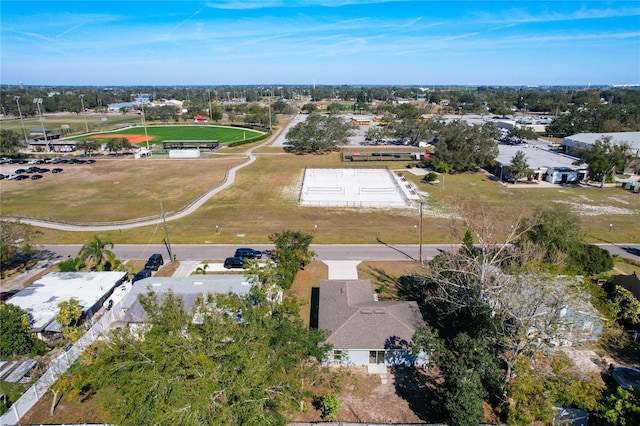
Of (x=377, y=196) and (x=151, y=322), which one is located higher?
(x=151, y=322)

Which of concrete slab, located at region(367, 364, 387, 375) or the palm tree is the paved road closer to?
the palm tree

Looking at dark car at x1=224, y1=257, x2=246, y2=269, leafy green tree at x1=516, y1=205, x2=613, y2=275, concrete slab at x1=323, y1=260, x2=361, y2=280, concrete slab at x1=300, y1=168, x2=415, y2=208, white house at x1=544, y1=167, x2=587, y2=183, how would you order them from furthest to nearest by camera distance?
1. white house at x1=544, y1=167, x2=587, y2=183
2. concrete slab at x1=300, y1=168, x2=415, y2=208
3. dark car at x1=224, y1=257, x2=246, y2=269
4. concrete slab at x1=323, y1=260, x2=361, y2=280
5. leafy green tree at x1=516, y1=205, x2=613, y2=275

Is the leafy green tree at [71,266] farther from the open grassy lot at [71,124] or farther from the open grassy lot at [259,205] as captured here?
the open grassy lot at [71,124]

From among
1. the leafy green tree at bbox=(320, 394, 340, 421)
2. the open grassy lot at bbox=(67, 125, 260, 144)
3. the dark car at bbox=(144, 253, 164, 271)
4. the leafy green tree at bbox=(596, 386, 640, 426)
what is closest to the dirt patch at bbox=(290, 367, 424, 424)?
the leafy green tree at bbox=(320, 394, 340, 421)

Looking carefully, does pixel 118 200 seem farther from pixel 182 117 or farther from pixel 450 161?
pixel 182 117

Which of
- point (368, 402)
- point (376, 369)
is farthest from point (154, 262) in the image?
point (368, 402)

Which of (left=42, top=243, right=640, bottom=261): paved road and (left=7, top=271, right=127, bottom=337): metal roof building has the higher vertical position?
(left=7, top=271, right=127, bottom=337): metal roof building

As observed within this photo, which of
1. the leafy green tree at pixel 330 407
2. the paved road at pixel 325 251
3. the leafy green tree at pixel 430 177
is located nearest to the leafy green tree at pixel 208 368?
the leafy green tree at pixel 330 407

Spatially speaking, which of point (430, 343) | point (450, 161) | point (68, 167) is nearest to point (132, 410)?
point (430, 343)
